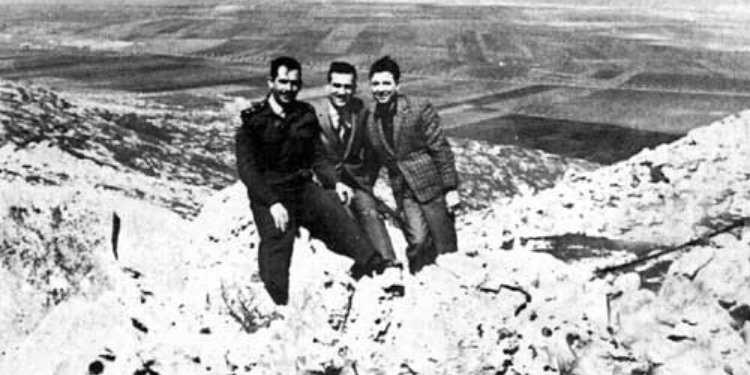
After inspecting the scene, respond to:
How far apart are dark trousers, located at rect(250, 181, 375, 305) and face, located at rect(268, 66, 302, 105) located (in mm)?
647

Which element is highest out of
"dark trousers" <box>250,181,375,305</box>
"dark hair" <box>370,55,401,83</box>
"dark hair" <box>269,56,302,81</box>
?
"dark hair" <box>269,56,302,81</box>

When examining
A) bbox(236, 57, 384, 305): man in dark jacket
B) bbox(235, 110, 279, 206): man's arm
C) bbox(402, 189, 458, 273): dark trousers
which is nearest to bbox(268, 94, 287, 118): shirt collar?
bbox(236, 57, 384, 305): man in dark jacket

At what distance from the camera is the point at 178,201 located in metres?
7.35

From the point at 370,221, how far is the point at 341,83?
104cm

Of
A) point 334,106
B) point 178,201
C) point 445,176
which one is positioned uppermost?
point 334,106

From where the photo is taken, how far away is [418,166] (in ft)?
19.3

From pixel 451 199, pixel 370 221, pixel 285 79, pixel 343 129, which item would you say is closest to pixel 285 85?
pixel 285 79

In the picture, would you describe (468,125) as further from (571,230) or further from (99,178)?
(99,178)

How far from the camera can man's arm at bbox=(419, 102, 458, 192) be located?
5.86 m

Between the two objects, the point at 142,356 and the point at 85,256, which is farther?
the point at 85,256

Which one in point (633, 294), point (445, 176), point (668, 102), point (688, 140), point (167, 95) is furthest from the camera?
point (167, 95)

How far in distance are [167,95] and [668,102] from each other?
806cm

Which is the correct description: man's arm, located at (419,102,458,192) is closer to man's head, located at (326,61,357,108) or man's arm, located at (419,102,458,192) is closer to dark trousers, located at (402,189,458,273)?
dark trousers, located at (402,189,458,273)

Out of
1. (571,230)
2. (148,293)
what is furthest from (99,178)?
(571,230)
